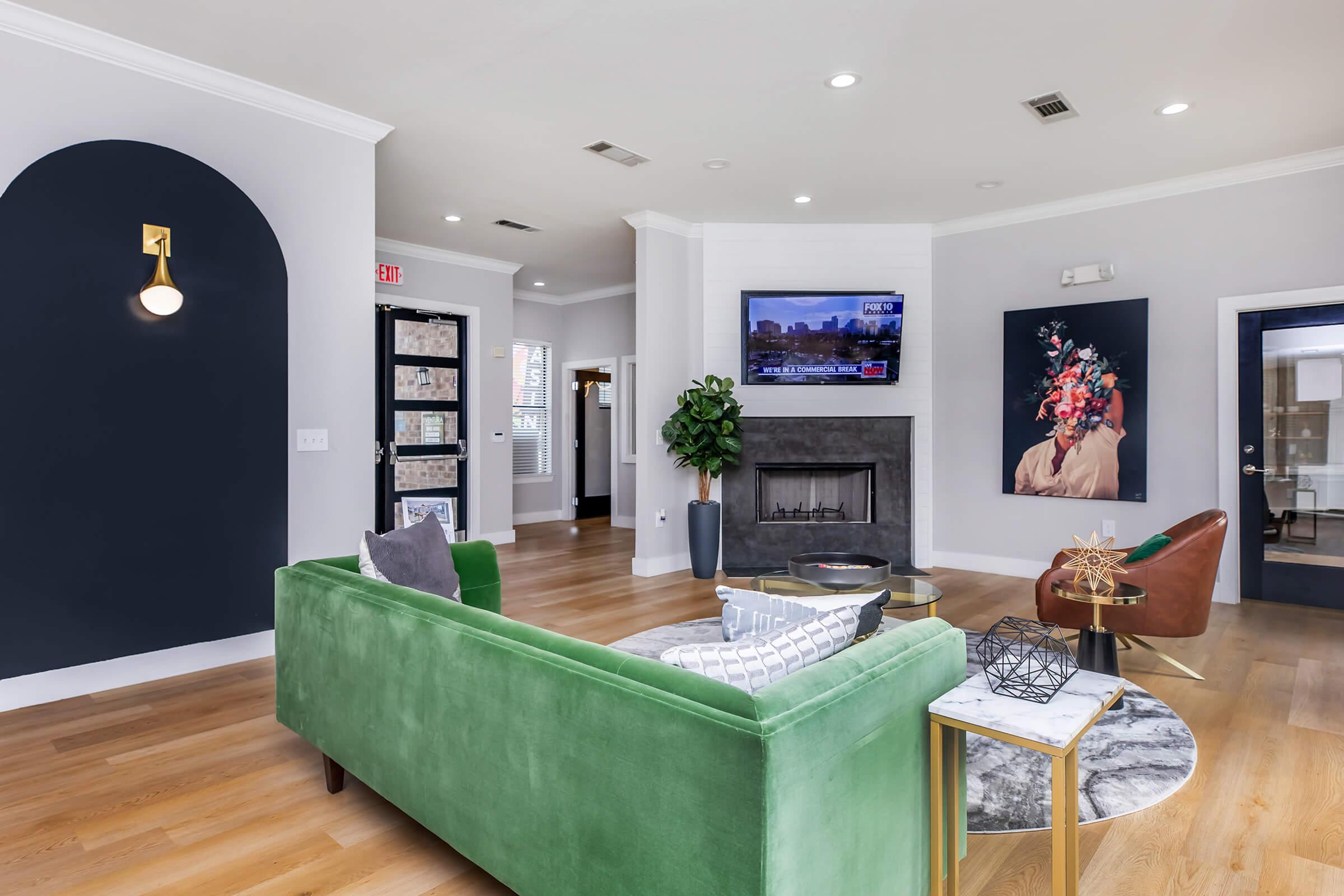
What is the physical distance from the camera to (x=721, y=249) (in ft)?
19.9

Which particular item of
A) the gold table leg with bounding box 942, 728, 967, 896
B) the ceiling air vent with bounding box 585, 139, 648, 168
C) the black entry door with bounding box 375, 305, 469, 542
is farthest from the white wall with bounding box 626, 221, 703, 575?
the gold table leg with bounding box 942, 728, 967, 896

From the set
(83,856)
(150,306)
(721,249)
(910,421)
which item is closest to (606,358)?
(721,249)

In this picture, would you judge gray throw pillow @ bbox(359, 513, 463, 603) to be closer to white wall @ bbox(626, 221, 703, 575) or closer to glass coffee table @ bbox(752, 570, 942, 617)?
glass coffee table @ bbox(752, 570, 942, 617)

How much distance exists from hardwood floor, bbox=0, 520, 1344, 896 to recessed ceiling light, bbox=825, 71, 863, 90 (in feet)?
10.2

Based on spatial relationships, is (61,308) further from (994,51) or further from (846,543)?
(846,543)

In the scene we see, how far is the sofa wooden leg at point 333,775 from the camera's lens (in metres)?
2.35

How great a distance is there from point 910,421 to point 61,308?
534 cm

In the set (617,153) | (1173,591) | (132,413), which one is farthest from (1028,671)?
(617,153)

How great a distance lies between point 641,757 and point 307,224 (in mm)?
3630

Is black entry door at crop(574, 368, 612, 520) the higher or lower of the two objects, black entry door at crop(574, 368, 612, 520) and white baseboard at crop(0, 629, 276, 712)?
the higher

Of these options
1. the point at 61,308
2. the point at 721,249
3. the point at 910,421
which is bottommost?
the point at 910,421

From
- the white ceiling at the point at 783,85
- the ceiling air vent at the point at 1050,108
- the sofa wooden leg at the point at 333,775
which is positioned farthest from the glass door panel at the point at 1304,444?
the sofa wooden leg at the point at 333,775

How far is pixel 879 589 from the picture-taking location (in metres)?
3.68

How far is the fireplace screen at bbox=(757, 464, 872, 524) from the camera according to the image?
6168 mm
